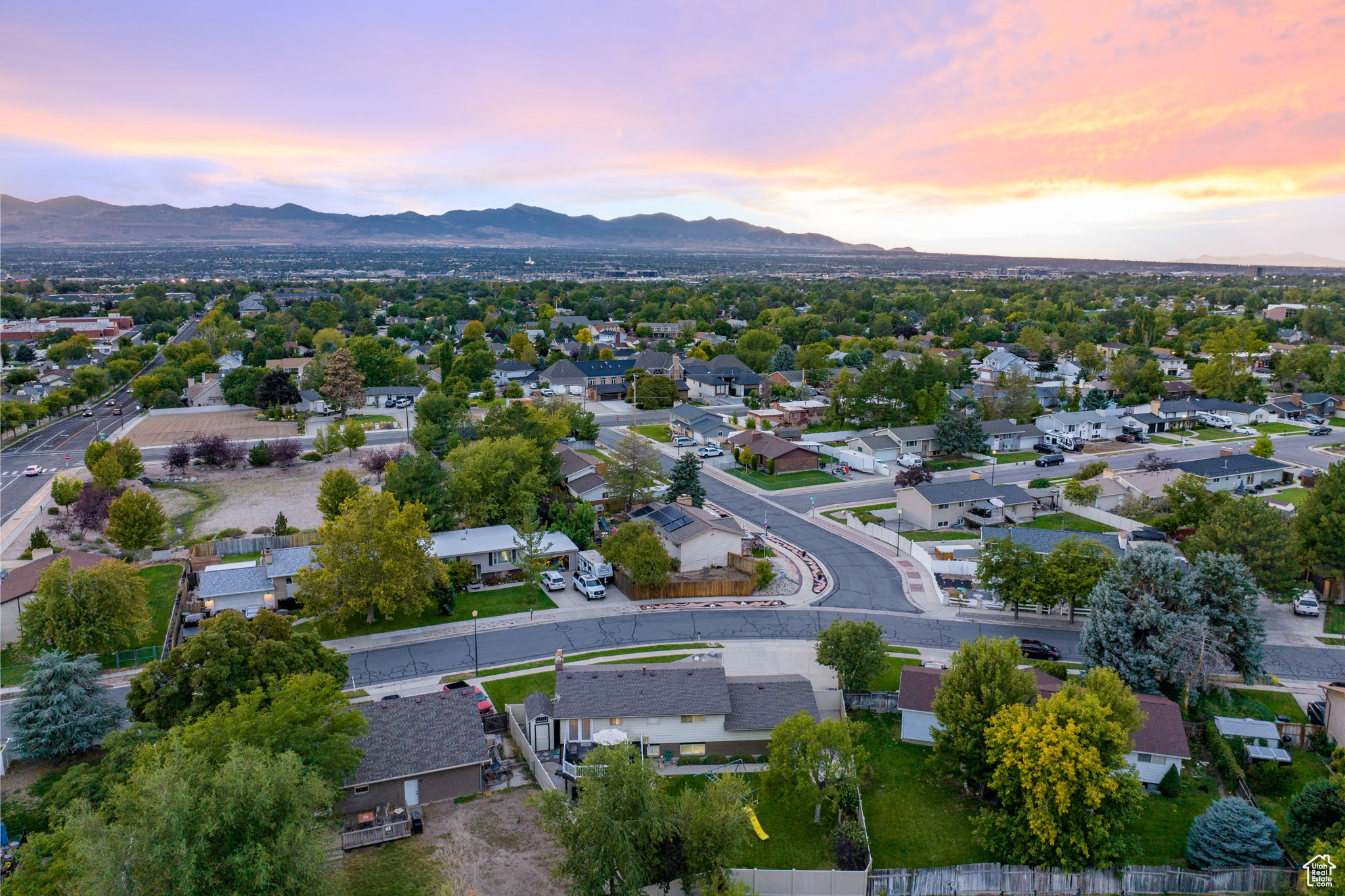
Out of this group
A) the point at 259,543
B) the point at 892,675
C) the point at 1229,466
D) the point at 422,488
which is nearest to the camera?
the point at 892,675

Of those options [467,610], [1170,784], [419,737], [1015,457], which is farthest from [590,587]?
[1015,457]

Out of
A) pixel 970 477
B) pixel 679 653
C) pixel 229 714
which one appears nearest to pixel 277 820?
pixel 229 714

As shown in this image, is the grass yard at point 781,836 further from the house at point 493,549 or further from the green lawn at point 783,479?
the green lawn at point 783,479

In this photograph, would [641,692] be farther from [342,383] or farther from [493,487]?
[342,383]

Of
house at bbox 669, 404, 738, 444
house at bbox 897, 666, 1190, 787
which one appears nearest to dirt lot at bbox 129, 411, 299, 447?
house at bbox 669, 404, 738, 444

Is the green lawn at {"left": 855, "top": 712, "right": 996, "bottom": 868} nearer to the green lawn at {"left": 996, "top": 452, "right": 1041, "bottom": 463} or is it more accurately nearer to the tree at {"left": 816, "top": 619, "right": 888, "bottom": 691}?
the tree at {"left": 816, "top": 619, "right": 888, "bottom": 691}

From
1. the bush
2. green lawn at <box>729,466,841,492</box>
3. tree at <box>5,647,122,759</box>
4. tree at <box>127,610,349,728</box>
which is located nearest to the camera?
tree at <box>127,610,349,728</box>
